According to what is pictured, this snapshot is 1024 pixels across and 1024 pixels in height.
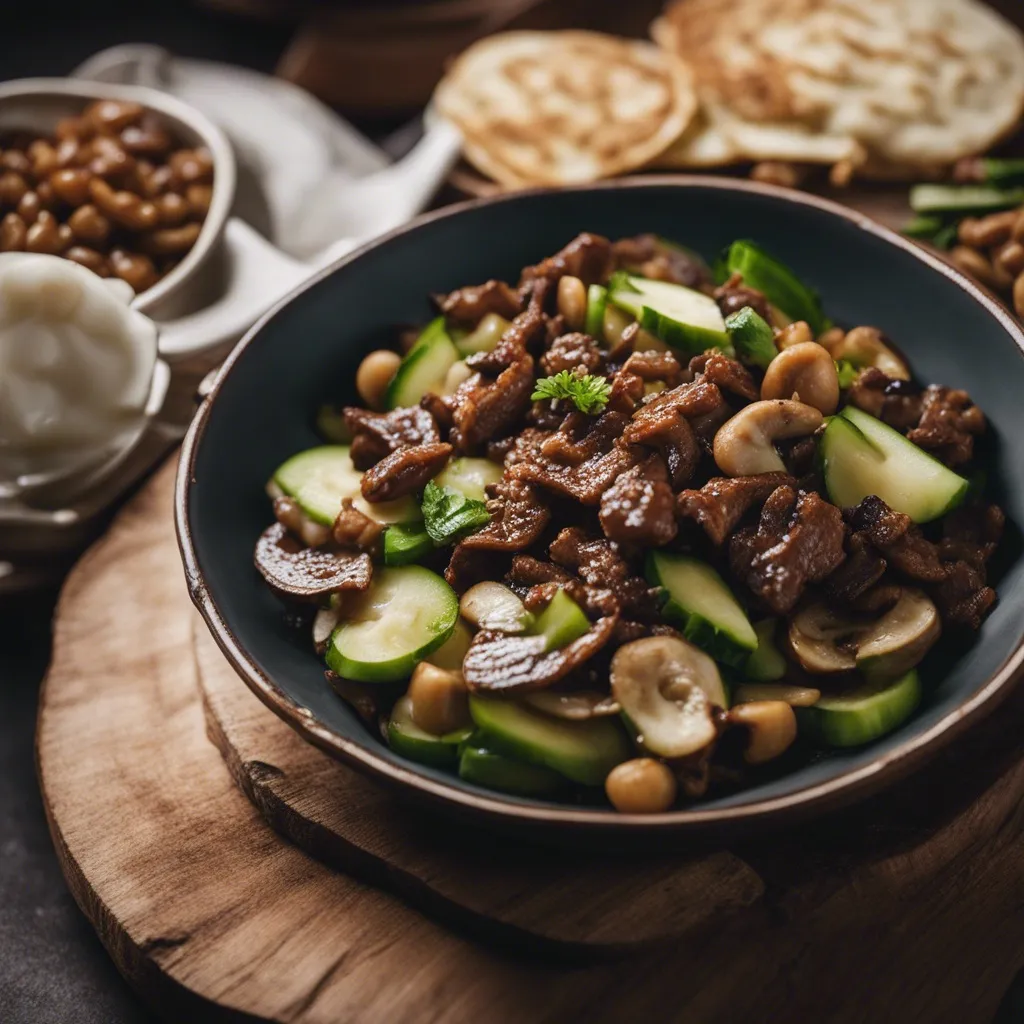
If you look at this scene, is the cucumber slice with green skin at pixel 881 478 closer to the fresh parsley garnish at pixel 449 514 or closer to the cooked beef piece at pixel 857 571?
the cooked beef piece at pixel 857 571

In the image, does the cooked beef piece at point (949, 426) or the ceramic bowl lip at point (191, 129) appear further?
the ceramic bowl lip at point (191, 129)

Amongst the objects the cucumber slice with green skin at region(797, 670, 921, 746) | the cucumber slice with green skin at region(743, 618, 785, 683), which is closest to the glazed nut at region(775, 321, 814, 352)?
the cucumber slice with green skin at region(743, 618, 785, 683)

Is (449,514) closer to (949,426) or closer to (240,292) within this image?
(949,426)

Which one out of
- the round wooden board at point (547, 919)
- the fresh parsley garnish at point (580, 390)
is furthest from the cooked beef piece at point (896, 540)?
the fresh parsley garnish at point (580, 390)

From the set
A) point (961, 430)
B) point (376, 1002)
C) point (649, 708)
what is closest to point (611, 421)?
point (649, 708)

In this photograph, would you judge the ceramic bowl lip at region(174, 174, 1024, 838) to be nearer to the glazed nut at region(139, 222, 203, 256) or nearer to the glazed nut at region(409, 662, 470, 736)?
the glazed nut at region(409, 662, 470, 736)

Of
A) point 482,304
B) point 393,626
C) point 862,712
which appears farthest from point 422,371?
point 862,712
